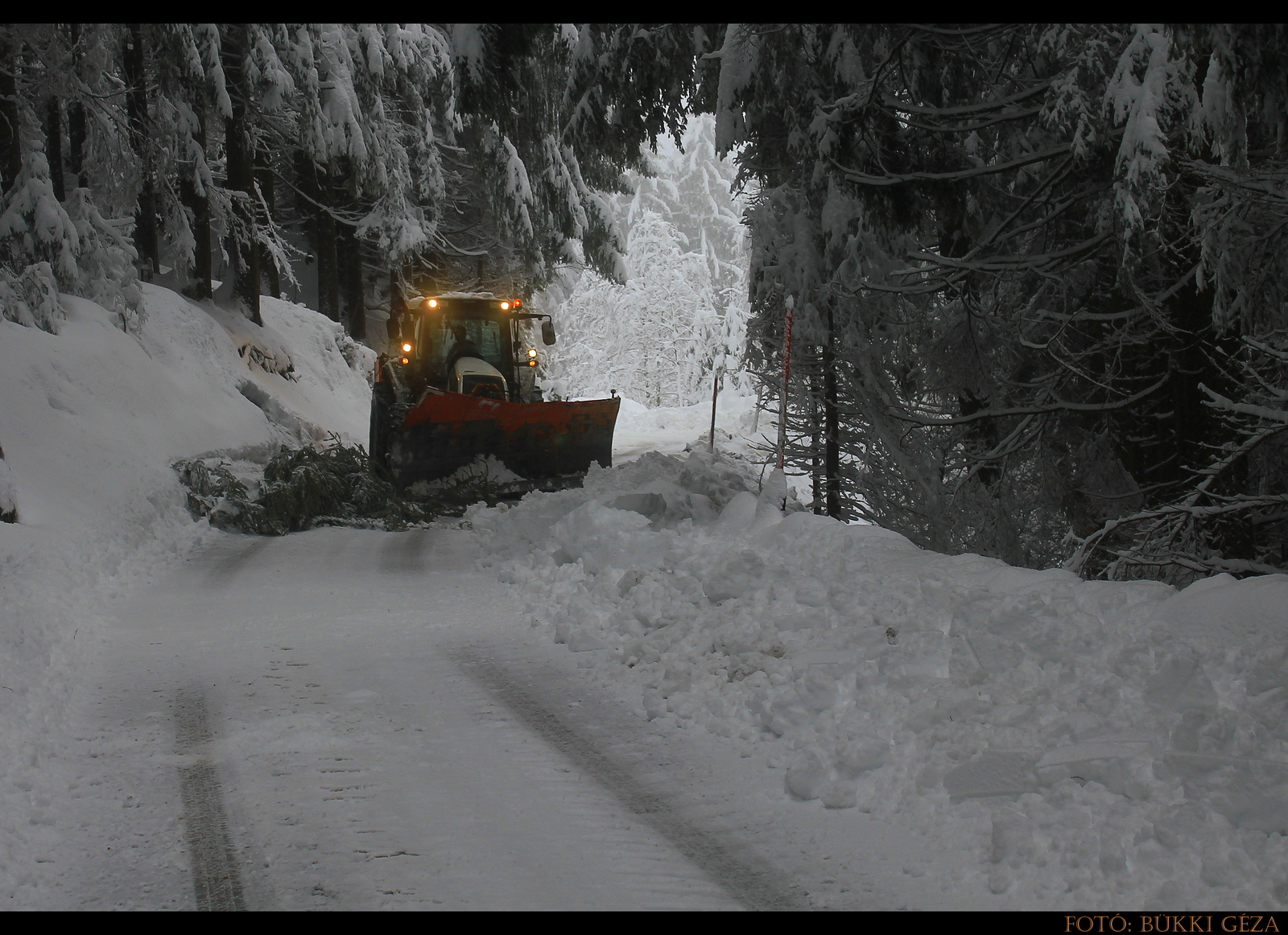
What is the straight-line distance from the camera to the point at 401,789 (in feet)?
13.5

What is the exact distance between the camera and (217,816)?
3.88m

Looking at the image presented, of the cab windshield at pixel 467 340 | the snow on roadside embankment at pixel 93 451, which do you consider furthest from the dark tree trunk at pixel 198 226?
the cab windshield at pixel 467 340

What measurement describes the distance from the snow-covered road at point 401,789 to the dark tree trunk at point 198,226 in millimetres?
13306

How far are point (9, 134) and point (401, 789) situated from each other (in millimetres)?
13152

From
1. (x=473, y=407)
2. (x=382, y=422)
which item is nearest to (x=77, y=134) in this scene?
(x=382, y=422)

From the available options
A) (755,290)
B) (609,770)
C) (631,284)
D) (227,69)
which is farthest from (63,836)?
(631,284)

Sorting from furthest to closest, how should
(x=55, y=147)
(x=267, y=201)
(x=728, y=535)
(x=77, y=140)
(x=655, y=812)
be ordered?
(x=267, y=201) < (x=55, y=147) < (x=77, y=140) < (x=728, y=535) < (x=655, y=812)

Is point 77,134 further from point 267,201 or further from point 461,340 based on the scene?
point 461,340

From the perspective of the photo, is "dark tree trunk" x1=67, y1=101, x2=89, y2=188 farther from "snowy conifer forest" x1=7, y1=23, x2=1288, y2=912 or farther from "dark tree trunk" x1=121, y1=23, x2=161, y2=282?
"dark tree trunk" x1=121, y1=23, x2=161, y2=282

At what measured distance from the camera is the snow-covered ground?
11.0 feet

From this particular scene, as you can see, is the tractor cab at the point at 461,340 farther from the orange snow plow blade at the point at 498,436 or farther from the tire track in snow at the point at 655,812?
the tire track in snow at the point at 655,812
